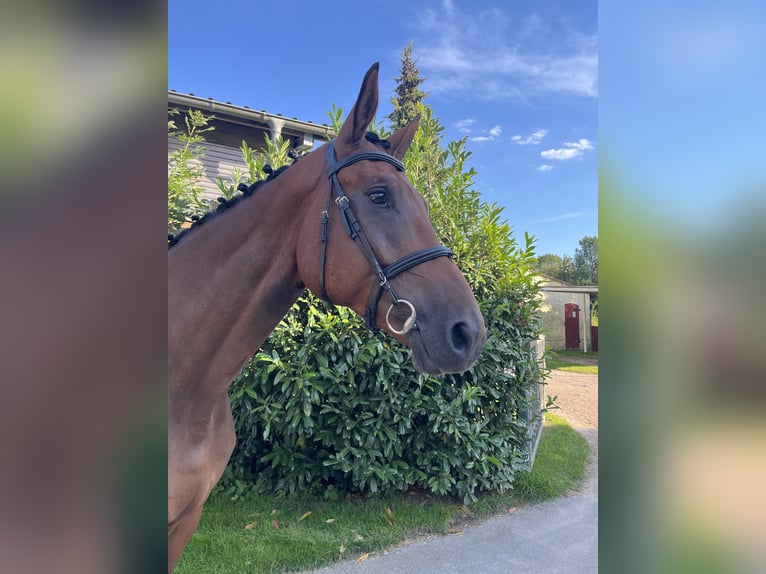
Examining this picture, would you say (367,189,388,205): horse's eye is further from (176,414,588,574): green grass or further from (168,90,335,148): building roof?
(168,90,335,148): building roof

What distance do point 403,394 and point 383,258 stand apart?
2484mm

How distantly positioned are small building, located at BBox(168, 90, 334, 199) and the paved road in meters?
5.94

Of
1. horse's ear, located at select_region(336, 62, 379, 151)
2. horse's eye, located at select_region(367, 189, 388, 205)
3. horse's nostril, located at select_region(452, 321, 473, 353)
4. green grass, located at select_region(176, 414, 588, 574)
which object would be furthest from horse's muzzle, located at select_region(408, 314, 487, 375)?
green grass, located at select_region(176, 414, 588, 574)

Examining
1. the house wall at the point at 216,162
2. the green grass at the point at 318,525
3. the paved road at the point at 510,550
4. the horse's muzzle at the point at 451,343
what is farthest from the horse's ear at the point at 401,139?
the house wall at the point at 216,162

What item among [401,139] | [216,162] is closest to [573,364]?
[216,162]

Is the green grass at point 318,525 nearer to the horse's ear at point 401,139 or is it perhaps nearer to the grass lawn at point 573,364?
the horse's ear at point 401,139

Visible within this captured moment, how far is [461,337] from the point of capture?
4.71ft

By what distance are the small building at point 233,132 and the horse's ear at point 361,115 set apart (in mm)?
5916

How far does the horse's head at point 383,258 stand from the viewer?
1.43 m

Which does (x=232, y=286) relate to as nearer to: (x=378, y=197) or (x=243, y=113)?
(x=378, y=197)
